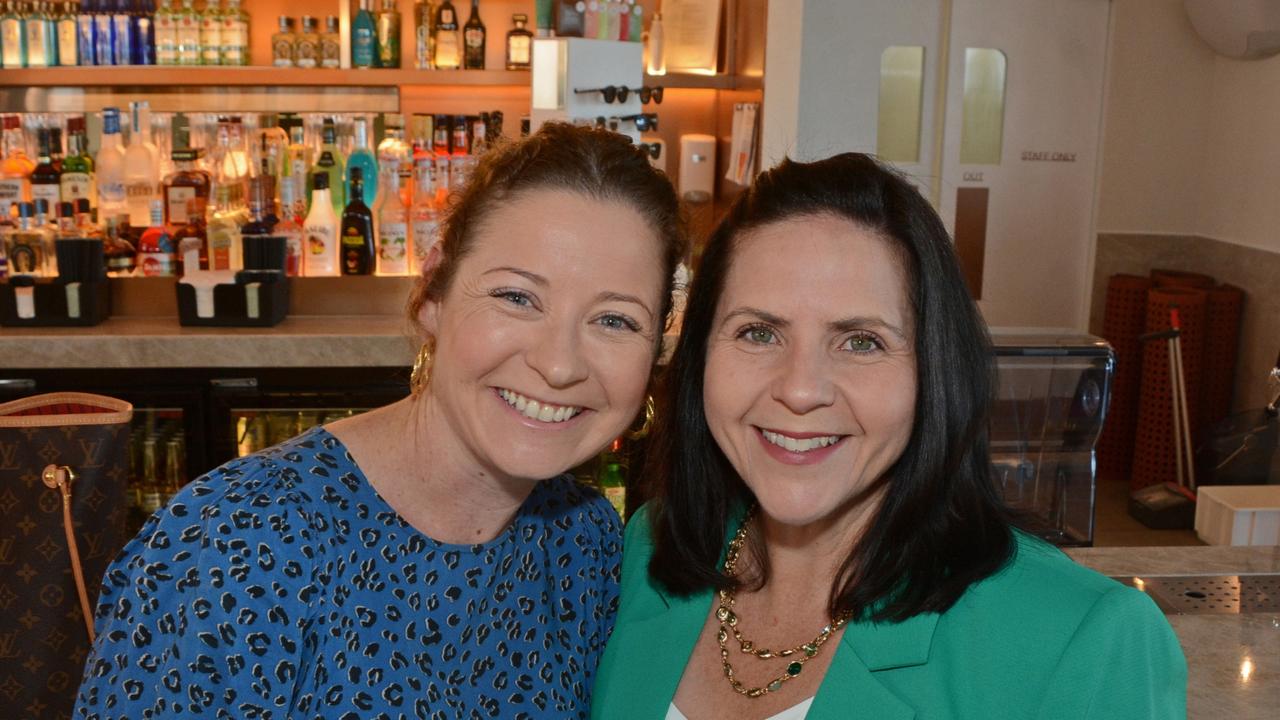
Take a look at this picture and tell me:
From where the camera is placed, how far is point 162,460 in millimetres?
3689

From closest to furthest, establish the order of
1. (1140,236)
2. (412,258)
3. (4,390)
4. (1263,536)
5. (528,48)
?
(1263,536)
(4,390)
(412,258)
(528,48)
(1140,236)

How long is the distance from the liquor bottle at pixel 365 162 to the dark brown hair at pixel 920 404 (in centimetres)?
283

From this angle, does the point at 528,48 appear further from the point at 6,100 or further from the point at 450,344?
the point at 450,344

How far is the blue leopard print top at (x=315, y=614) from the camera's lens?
1325 millimetres

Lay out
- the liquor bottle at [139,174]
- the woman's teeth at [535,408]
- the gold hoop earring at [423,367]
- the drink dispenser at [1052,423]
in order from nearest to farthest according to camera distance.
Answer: the woman's teeth at [535,408] → the gold hoop earring at [423,367] → the drink dispenser at [1052,423] → the liquor bottle at [139,174]

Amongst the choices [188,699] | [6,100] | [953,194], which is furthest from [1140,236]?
[188,699]

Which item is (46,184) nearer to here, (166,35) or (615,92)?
(166,35)

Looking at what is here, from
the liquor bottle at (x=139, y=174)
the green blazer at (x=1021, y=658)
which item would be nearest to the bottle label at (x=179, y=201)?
the liquor bottle at (x=139, y=174)

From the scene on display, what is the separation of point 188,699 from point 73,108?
190 inches

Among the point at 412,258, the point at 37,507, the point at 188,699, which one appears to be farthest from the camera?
the point at 412,258

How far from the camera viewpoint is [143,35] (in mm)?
5074

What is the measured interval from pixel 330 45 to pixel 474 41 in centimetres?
59

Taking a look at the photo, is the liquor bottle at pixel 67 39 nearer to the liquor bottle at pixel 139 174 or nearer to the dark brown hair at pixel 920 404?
the liquor bottle at pixel 139 174

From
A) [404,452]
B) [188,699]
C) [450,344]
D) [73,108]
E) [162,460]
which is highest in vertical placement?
[73,108]
